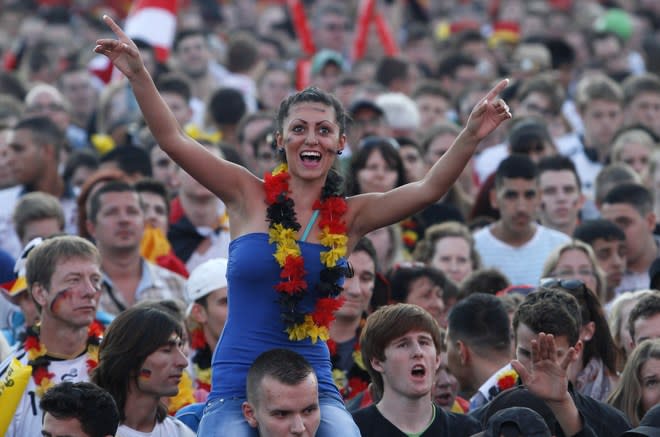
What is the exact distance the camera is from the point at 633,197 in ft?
36.7

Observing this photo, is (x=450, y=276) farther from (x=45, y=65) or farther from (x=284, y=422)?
(x=45, y=65)

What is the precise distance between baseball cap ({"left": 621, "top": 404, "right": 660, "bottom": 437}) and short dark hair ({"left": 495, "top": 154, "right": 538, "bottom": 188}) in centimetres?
459

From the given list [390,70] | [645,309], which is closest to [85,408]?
[645,309]

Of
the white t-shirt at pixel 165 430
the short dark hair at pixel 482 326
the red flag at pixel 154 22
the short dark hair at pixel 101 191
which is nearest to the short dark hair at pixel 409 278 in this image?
the short dark hair at pixel 482 326

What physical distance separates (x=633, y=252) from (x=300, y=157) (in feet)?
16.0

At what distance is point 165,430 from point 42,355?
96cm

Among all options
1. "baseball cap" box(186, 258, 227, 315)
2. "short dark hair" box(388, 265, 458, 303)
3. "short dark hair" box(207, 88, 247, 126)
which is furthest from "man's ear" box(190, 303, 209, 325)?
"short dark hair" box(207, 88, 247, 126)

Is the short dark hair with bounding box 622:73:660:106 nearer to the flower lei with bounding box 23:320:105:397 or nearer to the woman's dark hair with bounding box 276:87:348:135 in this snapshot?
the flower lei with bounding box 23:320:105:397

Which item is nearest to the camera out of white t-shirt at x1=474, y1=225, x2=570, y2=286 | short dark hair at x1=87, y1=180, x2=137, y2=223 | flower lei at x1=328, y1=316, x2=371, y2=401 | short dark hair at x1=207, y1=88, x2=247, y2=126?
flower lei at x1=328, y1=316, x2=371, y2=401

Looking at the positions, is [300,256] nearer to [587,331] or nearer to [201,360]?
[587,331]

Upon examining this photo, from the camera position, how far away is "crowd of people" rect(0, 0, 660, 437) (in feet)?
21.5

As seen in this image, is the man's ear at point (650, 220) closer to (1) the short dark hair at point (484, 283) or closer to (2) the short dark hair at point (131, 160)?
(1) the short dark hair at point (484, 283)

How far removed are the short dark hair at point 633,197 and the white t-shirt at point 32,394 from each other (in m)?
4.76

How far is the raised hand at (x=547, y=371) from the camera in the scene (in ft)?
22.4
